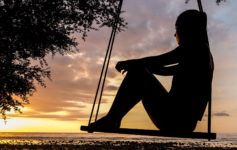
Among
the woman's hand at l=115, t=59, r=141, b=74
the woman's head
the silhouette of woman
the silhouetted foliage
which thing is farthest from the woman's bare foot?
the silhouetted foliage

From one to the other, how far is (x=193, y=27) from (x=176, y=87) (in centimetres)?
83

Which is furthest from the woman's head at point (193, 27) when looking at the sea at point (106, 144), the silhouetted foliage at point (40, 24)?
the sea at point (106, 144)

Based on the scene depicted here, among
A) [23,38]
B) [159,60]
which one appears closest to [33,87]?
[23,38]

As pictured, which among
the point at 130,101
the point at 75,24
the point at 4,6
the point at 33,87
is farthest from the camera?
the point at 33,87

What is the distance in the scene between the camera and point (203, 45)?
610 cm

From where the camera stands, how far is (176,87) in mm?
6125

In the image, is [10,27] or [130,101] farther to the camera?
[10,27]

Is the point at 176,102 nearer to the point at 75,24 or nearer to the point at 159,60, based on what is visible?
the point at 159,60

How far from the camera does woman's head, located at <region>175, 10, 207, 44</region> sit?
6.18m

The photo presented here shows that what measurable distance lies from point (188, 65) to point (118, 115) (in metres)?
1.11

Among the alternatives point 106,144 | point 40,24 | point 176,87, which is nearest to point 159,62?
point 176,87

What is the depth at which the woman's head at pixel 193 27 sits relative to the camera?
618cm

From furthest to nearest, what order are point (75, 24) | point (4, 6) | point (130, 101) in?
point (75, 24), point (4, 6), point (130, 101)

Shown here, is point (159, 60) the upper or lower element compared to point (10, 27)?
lower
